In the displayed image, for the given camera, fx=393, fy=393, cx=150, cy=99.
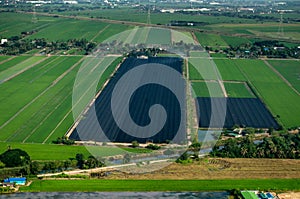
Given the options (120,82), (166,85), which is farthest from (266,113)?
(120,82)

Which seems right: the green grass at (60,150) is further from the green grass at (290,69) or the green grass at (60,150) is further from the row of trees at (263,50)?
the row of trees at (263,50)

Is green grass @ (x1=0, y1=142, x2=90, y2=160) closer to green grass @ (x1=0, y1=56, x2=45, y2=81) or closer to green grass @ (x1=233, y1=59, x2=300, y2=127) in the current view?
green grass @ (x1=233, y1=59, x2=300, y2=127)

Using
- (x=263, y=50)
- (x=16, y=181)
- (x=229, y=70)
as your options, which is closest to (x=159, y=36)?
(x=263, y=50)

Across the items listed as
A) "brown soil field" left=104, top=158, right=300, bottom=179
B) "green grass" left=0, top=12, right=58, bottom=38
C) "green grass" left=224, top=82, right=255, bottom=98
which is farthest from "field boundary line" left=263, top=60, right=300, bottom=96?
"green grass" left=0, top=12, right=58, bottom=38

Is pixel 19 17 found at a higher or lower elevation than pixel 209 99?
higher

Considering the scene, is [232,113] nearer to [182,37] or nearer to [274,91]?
[274,91]

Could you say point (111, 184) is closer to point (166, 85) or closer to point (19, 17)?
point (166, 85)

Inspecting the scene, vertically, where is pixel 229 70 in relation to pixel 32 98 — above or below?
above
